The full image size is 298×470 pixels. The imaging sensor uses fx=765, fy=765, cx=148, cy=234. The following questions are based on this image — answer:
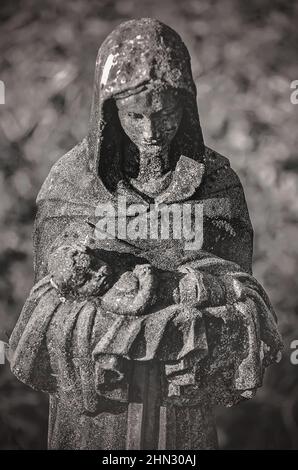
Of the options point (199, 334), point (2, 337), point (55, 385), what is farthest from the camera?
point (2, 337)

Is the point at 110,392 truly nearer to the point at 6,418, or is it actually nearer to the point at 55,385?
the point at 55,385

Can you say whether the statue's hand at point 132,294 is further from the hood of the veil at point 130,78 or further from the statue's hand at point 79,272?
the hood of the veil at point 130,78

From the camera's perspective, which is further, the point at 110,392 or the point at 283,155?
the point at 283,155

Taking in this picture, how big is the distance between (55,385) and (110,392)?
214 mm

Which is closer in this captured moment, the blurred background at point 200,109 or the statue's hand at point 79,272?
the statue's hand at point 79,272

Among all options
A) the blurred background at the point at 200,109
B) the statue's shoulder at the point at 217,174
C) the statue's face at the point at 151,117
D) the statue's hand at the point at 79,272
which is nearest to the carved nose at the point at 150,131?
the statue's face at the point at 151,117

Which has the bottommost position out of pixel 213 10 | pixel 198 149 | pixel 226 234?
pixel 226 234

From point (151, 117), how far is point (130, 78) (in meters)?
0.12

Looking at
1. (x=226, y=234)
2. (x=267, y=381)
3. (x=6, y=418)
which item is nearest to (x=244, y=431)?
(x=267, y=381)

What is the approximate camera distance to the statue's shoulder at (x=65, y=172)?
2.24 m

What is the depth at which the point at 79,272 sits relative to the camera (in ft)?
6.44

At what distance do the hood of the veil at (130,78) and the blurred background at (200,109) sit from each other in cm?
119

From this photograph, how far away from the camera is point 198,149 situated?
2225 mm

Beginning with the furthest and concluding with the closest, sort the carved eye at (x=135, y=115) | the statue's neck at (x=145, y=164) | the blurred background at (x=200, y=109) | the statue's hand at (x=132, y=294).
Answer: the blurred background at (x=200, y=109) < the statue's neck at (x=145, y=164) < the carved eye at (x=135, y=115) < the statue's hand at (x=132, y=294)
